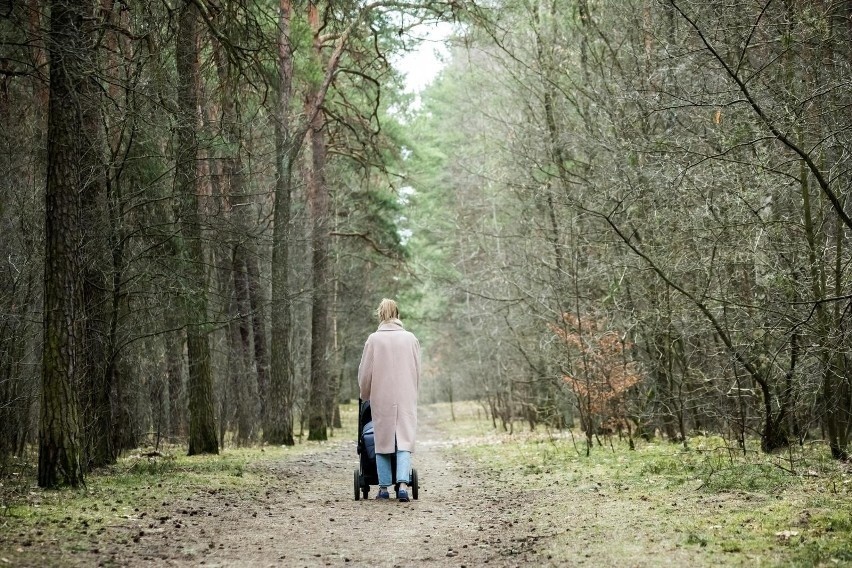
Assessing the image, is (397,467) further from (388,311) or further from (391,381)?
(388,311)

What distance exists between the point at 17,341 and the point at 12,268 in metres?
0.99

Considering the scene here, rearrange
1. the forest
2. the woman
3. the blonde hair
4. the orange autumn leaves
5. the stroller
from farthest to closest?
the orange autumn leaves → the blonde hair → the stroller → the woman → the forest

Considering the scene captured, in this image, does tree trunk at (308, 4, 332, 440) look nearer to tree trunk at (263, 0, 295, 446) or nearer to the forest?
the forest

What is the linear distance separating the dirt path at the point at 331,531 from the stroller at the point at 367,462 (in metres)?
0.17

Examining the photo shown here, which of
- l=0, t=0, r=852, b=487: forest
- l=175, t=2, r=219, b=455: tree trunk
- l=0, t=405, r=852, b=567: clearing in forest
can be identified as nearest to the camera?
l=0, t=405, r=852, b=567: clearing in forest

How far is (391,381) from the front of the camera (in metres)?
9.13

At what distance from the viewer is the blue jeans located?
29.4ft

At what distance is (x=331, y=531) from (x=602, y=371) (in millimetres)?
8952

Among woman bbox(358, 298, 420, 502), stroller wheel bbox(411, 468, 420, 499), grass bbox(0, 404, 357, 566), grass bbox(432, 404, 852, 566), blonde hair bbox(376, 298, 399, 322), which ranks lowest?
grass bbox(432, 404, 852, 566)

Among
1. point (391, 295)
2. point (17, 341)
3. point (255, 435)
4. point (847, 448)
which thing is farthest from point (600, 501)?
point (391, 295)

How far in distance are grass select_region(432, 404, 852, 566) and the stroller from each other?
1.56 meters

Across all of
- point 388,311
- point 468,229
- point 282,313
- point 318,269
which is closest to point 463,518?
point 388,311

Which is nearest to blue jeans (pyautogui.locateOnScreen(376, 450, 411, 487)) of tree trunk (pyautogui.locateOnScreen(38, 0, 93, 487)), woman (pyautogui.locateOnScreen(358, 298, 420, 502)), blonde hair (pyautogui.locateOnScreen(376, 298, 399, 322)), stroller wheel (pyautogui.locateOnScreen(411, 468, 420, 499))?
woman (pyautogui.locateOnScreen(358, 298, 420, 502))

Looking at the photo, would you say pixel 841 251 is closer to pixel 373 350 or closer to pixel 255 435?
pixel 373 350
